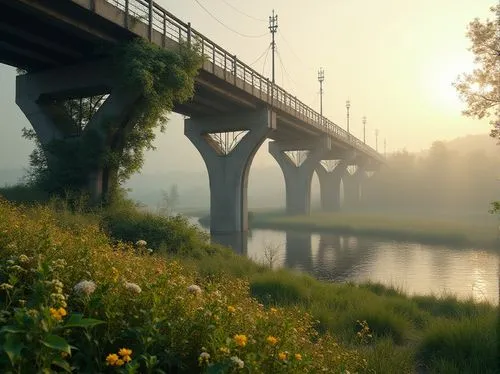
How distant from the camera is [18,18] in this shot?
1611cm

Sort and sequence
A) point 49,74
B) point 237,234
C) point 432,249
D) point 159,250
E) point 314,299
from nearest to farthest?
point 314,299 < point 159,250 < point 49,74 < point 432,249 < point 237,234

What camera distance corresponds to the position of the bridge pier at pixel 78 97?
63.6 ft

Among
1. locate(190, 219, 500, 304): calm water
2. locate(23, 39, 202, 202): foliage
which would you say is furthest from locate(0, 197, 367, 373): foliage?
locate(23, 39, 202, 202): foliage

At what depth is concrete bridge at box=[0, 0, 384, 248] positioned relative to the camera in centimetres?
1669

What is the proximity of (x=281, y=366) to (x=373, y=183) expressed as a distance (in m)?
124

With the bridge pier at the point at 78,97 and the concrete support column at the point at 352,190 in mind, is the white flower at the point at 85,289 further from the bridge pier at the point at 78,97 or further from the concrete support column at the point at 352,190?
the concrete support column at the point at 352,190

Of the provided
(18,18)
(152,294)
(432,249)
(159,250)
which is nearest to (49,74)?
(18,18)

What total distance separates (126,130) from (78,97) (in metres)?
5.30

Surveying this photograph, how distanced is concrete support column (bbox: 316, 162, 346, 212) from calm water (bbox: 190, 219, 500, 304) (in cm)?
4198

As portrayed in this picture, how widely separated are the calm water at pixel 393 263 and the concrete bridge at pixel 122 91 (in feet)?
28.0

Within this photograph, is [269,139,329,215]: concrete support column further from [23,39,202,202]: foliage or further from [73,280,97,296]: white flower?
[73,280,97,296]: white flower

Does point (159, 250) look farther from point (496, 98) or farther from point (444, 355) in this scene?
point (496, 98)

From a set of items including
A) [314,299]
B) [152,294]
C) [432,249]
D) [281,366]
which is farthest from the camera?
[432,249]

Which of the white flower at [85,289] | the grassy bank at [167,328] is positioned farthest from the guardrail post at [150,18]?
the white flower at [85,289]
